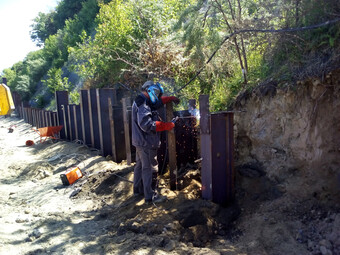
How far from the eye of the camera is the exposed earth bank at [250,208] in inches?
149

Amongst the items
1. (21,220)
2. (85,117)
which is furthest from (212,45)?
(85,117)

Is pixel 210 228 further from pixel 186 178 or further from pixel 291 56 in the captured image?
pixel 291 56

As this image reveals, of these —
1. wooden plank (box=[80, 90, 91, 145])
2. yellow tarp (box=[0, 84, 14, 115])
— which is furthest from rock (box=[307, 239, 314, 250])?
wooden plank (box=[80, 90, 91, 145])

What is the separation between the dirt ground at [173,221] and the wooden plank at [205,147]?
227mm

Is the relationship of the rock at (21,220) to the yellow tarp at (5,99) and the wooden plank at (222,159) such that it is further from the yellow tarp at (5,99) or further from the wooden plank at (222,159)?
the wooden plank at (222,159)

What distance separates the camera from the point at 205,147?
475 cm

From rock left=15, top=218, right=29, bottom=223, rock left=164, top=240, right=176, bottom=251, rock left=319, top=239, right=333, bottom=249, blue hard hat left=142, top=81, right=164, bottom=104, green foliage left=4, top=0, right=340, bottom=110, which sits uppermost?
green foliage left=4, top=0, right=340, bottom=110

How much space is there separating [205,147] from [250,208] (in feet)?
Result: 3.67

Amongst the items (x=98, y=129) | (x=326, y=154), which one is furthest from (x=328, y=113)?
(x=98, y=129)

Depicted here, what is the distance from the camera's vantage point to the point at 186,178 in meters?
5.52

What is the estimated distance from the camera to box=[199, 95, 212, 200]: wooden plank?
15.3ft

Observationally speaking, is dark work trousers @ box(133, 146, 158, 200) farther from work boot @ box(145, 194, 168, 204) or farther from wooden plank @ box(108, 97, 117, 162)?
wooden plank @ box(108, 97, 117, 162)

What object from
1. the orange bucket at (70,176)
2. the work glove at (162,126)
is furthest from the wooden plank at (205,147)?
the orange bucket at (70,176)

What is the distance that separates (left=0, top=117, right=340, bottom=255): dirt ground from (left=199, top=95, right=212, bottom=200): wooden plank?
227 millimetres
